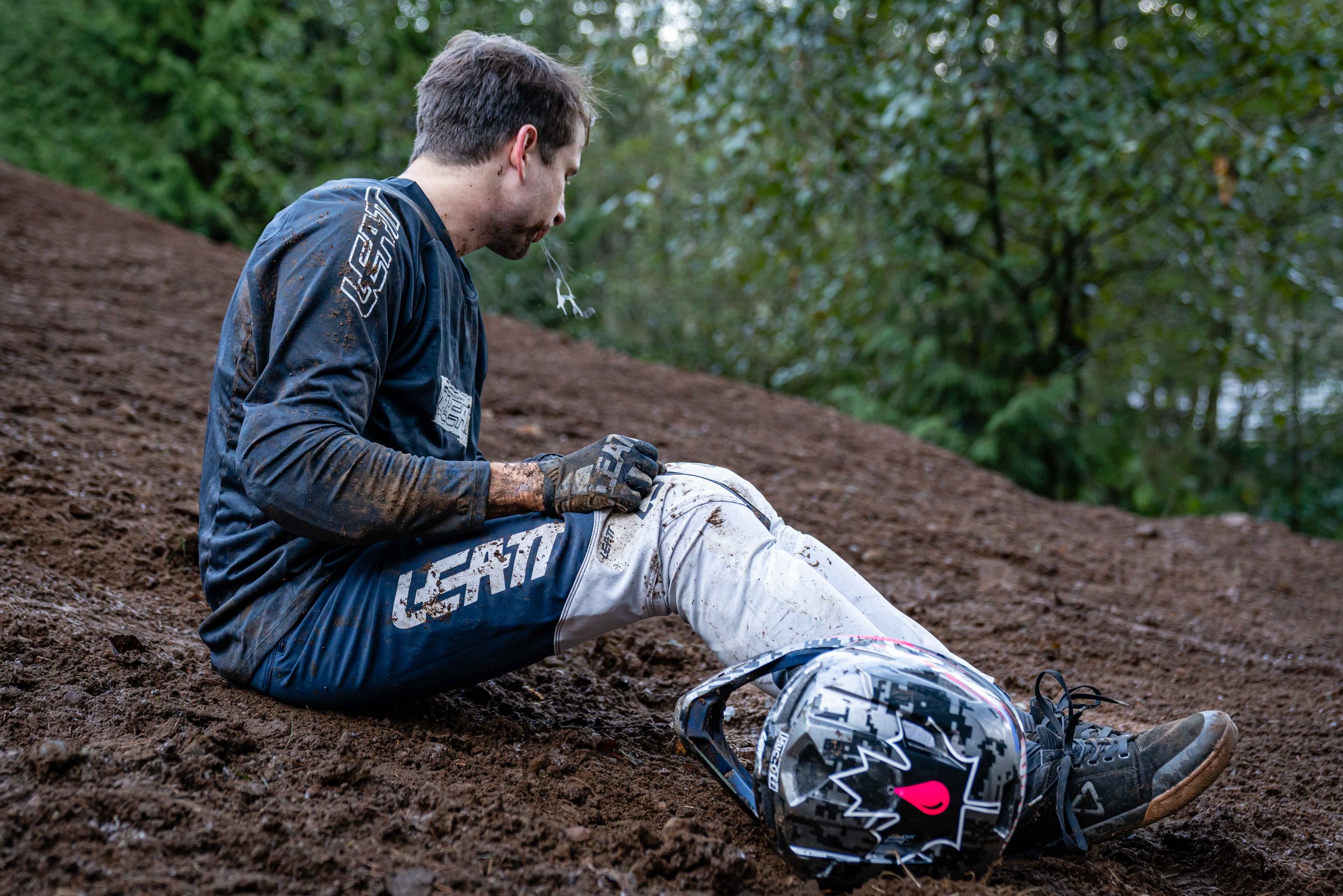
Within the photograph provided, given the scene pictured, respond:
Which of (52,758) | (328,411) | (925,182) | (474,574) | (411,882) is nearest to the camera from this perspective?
(411,882)

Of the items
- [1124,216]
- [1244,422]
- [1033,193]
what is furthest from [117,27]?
[1244,422]

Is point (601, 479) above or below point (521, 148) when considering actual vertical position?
below

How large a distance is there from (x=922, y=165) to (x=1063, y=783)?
18.7ft

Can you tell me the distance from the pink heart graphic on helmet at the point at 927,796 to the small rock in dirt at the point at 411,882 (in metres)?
0.71

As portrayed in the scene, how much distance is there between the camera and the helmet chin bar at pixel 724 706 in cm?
171

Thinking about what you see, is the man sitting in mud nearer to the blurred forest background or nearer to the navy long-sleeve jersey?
the navy long-sleeve jersey

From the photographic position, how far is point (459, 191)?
2.07 meters

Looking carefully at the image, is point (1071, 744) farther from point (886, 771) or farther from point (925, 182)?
point (925, 182)

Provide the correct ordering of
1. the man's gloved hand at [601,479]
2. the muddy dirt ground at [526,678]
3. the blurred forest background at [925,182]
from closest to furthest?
the muddy dirt ground at [526,678]
the man's gloved hand at [601,479]
the blurred forest background at [925,182]

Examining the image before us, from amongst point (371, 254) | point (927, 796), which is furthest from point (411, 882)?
point (371, 254)

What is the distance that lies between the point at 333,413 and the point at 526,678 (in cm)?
110

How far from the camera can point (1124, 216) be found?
726cm

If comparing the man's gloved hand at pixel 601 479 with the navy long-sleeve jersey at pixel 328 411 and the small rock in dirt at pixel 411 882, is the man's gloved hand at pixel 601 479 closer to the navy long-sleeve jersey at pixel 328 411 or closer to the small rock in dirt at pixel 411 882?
the navy long-sleeve jersey at pixel 328 411

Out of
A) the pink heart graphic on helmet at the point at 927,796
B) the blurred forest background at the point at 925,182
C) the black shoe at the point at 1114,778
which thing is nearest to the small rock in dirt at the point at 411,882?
the pink heart graphic on helmet at the point at 927,796
